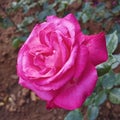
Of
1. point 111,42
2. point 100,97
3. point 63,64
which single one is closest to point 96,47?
point 63,64

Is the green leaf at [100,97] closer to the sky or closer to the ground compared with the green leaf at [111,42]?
closer to the ground

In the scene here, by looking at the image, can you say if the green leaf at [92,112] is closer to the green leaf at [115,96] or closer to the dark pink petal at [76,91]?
the green leaf at [115,96]

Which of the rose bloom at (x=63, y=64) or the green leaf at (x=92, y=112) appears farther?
the green leaf at (x=92, y=112)

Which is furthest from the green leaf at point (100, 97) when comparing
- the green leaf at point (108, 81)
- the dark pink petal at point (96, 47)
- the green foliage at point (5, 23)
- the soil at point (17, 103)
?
the green foliage at point (5, 23)

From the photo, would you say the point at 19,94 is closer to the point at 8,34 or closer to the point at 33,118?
the point at 33,118

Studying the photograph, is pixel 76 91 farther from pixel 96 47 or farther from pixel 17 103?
pixel 17 103

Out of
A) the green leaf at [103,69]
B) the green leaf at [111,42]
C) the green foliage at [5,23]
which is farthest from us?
the green foliage at [5,23]

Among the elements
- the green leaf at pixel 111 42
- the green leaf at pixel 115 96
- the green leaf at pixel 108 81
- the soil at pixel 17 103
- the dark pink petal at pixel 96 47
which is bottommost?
the soil at pixel 17 103

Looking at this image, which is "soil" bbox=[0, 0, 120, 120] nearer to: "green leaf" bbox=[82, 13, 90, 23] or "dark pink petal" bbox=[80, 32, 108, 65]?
"green leaf" bbox=[82, 13, 90, 23]
